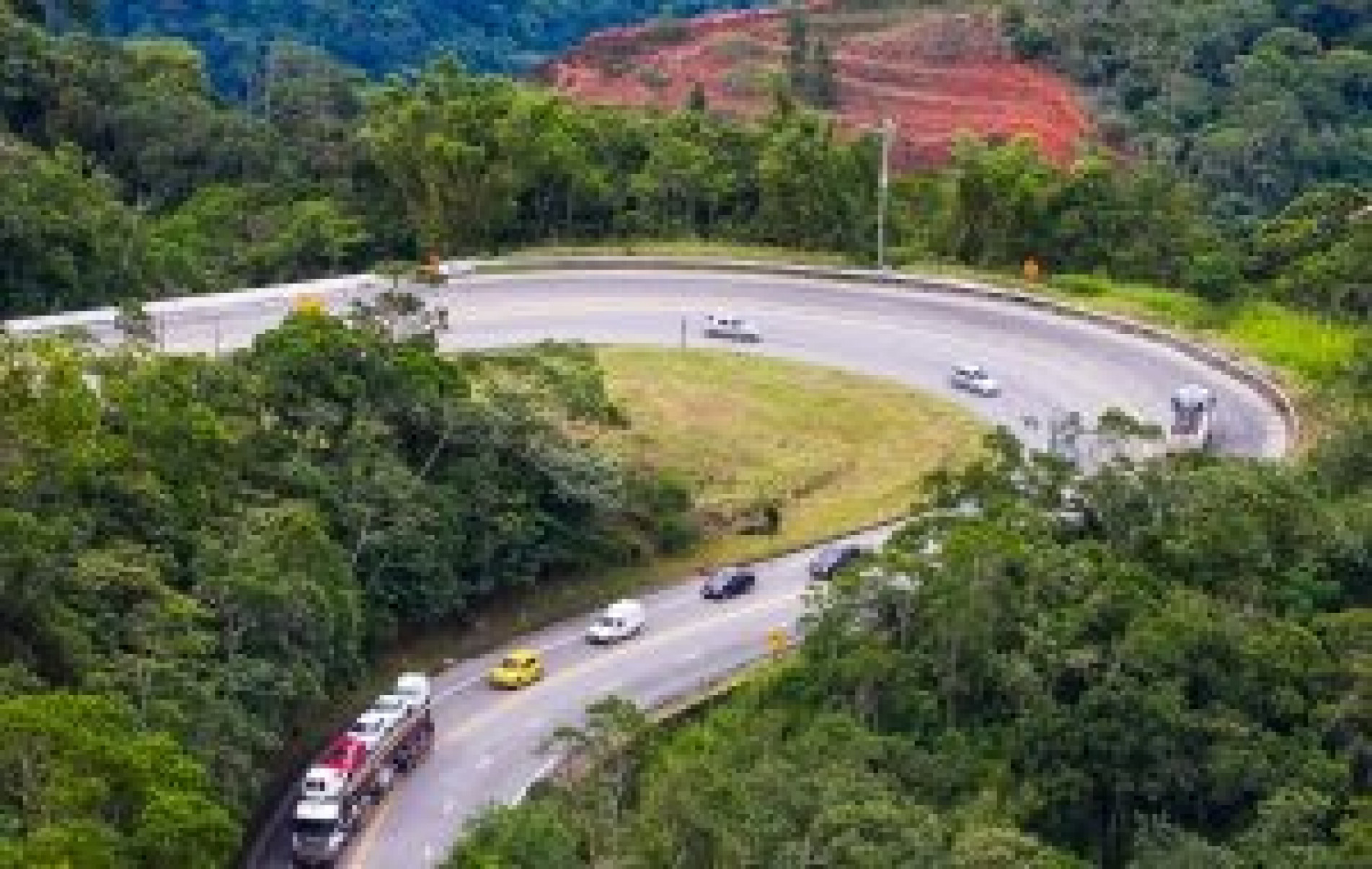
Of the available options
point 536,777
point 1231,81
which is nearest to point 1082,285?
point 536,777

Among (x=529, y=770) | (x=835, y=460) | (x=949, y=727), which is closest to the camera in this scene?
(x=949, y=727)

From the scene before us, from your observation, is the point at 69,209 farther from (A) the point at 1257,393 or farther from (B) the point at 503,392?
(A) the point at 1257,393

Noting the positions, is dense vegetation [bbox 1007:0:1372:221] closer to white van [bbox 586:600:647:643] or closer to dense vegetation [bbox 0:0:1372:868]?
dense vegetation [bbox 0:0:1372:868]

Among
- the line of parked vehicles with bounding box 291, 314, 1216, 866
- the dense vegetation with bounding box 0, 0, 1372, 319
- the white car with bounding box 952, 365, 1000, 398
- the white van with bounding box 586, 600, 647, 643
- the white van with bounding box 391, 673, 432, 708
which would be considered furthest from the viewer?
the dense vegetation with bounding box 0, 0, 1372, 319

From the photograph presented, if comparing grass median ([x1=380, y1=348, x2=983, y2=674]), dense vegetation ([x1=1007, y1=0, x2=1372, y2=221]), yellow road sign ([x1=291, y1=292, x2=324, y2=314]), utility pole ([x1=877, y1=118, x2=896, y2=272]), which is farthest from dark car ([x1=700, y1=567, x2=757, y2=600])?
dense vegetation ([x1=1007, y1=0, x2=1372, y2=221])

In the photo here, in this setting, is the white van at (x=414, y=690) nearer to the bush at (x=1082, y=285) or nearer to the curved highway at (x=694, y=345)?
the curved highway at (x=694, y=345)

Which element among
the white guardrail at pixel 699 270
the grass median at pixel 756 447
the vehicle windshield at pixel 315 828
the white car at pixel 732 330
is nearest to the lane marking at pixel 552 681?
the vehicle windshield at pixel 315 828

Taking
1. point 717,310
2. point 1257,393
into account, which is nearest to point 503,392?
point 717,310

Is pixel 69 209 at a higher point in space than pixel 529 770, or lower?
higher
